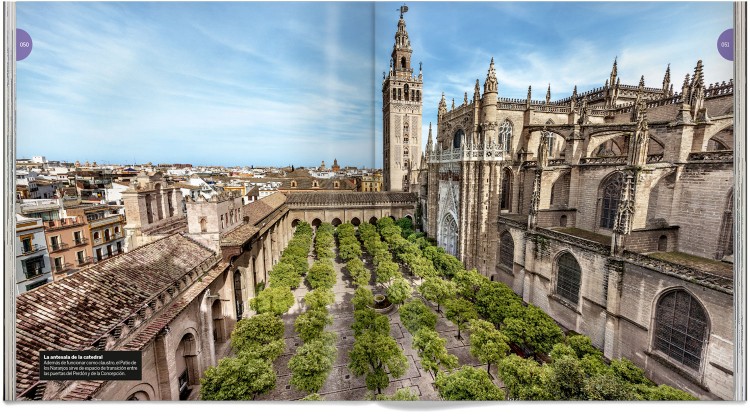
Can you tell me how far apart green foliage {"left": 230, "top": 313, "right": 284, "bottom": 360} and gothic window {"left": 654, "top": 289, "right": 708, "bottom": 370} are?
34.4 ft

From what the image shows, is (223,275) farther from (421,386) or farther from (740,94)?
(740,94)

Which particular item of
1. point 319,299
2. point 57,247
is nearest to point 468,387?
point 319,299

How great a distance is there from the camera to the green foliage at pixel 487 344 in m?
7.82

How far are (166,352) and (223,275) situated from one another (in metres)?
3.88

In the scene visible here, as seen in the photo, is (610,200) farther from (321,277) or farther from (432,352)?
(321,277)

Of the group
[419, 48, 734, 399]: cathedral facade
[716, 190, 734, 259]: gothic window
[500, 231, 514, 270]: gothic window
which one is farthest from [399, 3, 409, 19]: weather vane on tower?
[500, 231, 514, 270]: gothic window

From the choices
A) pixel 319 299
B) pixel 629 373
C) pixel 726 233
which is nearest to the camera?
pixel 629 373

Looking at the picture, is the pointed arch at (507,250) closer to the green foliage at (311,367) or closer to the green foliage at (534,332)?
the green foliage at (534,332)

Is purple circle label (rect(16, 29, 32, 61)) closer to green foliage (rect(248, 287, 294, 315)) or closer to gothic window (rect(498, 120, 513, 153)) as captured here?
green foliage (rect(248, 287, 294, 315))

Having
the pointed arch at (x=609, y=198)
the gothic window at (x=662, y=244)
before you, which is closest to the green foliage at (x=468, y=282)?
the pointed arch at (x=609, y=198)

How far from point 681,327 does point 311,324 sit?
9.96m

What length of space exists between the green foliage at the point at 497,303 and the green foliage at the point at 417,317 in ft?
7.61

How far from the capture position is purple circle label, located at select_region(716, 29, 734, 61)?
4.79 m

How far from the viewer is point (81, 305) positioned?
5234mm
